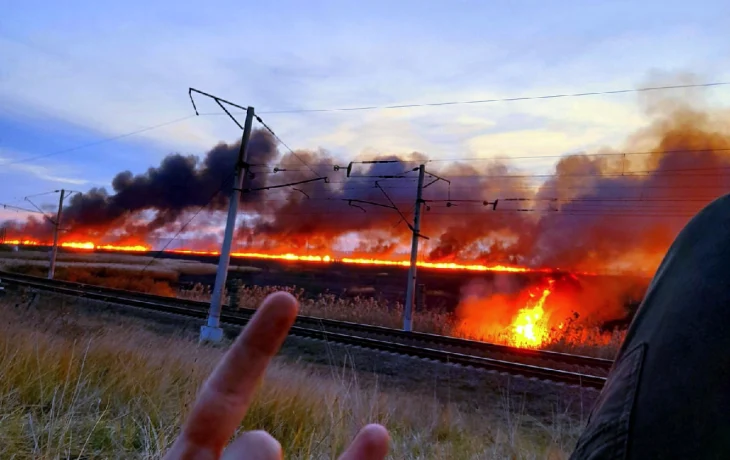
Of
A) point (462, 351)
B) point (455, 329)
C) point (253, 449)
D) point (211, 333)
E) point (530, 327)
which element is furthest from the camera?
point (530, 327)

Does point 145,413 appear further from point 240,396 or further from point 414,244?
point 414,244

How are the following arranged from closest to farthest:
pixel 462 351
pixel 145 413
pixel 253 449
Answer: pixel 253 449 → pixel 145 413 → pixel 462 351

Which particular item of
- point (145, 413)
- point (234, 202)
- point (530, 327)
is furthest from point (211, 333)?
point (530, 327)

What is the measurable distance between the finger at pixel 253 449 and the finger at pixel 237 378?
7 centimetres

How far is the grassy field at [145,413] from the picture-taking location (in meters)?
3.67

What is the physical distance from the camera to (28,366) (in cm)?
523

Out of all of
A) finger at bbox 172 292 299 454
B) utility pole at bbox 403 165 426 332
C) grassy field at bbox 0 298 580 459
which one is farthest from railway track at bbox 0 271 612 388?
finger at bbox 172 292 299 454

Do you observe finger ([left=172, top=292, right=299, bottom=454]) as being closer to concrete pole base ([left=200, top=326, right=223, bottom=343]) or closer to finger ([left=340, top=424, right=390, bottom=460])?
finger ([left=340, top=424, right=390, bottom=460])

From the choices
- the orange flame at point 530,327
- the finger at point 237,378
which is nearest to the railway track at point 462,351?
the orange flame at point 530,327

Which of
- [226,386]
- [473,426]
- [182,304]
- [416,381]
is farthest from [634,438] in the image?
[182,304]

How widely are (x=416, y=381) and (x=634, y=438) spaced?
11032 millimetres

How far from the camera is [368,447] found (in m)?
0.86

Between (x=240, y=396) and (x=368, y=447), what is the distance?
0.73ft

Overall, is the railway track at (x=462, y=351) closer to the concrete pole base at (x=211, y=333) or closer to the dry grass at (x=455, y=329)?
the concrete pole base at (x=211, y=333)
